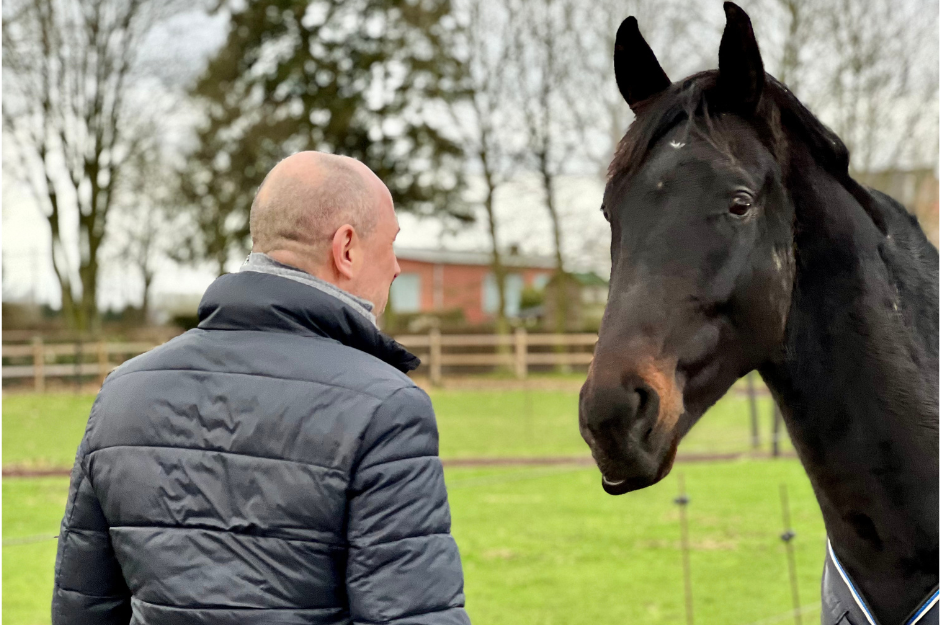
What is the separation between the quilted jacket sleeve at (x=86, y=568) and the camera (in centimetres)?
167

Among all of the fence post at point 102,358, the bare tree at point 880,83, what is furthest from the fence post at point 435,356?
the bare tree at point 880,83

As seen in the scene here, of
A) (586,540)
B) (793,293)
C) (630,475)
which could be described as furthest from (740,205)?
(586,540)

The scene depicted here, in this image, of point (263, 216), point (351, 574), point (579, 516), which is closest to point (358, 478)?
point (351, 574)

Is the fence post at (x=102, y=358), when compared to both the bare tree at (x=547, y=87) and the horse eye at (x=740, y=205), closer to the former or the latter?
the bare tree at (x=547, y=87)

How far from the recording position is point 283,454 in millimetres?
1469

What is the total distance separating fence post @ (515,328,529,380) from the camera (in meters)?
24.4

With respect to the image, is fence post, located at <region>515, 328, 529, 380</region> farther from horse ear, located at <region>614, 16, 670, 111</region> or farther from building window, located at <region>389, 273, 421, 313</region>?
horse ear, located at <region>614, 16, 670, 111</region>

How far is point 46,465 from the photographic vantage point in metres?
12.2

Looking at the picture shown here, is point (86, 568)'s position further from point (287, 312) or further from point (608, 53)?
point (608, 53)

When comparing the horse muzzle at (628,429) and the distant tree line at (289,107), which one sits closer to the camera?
the horse muzzle at (628,429)

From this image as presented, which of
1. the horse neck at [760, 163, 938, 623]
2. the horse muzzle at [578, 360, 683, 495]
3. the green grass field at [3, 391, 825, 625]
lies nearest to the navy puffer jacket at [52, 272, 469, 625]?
the horse muzzle at [578, 360, 683, 495]

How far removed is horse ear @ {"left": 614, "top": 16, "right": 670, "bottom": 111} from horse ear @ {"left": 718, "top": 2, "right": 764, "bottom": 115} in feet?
0.58

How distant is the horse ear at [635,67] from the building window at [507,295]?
35.2 meters

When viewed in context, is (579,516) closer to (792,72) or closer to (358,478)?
(358,478)
